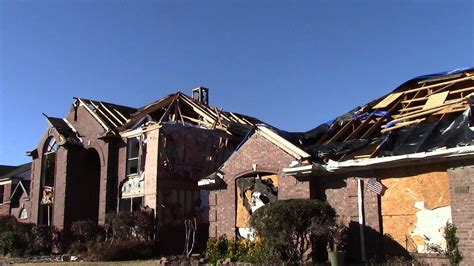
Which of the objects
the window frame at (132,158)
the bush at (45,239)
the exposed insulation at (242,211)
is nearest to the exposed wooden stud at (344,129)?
the exposed insulation at (242,211)

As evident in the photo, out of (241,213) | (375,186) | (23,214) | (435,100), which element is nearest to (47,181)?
(23,214)

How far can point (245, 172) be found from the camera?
65.8 ft

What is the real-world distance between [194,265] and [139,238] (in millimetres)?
6865

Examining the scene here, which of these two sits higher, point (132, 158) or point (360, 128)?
point (132, 158)

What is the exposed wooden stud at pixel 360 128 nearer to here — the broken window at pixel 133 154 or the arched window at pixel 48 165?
the broken window at pixel 133 154

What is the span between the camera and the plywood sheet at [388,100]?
19.0 m

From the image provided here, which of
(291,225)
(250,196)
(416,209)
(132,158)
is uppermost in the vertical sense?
(132,158)

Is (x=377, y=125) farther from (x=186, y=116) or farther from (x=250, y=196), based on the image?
(x=186, y=116)

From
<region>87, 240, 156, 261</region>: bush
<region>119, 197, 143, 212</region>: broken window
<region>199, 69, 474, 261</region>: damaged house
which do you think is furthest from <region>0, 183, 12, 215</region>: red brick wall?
<region>199, 69, 474, 261</region>: damaged house

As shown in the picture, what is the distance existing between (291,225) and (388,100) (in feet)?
22.5

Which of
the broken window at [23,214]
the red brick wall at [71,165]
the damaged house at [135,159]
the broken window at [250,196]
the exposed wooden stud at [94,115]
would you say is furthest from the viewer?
the broken window at [23,214]

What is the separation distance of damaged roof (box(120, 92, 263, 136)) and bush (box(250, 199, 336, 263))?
41.0 feet

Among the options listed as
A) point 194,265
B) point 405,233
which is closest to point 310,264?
point 405,233

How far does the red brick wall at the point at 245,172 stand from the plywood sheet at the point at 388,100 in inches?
152
